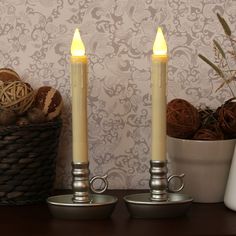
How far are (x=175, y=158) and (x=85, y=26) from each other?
0.96 feet

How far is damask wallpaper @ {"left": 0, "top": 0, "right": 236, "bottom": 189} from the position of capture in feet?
3.58

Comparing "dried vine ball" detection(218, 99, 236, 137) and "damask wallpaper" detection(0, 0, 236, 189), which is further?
"damask wallpaper" detection(0, 0, 236, 189)

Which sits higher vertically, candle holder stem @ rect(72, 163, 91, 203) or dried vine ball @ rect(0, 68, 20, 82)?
dried vine ball @ rect(0, 68, 20, 82)

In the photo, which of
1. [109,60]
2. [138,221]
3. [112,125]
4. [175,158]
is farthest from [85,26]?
[138,221]

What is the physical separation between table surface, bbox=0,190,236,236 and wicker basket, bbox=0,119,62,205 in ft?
0.11

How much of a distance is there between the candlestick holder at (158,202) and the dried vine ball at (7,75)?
0.92ft

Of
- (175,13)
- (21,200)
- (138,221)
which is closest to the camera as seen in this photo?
A: (138,221)

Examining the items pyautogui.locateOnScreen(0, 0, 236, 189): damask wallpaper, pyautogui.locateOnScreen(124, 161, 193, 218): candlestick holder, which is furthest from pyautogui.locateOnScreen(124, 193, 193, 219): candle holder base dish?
pyautogui.locateOnScreen(0, 0, 236, 189): damask wallpaper

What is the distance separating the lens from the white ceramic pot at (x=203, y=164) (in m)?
0.96

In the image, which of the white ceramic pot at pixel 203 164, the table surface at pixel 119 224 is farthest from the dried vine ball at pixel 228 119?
the table surface at pixel 119 224

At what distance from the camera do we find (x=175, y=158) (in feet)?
3.26

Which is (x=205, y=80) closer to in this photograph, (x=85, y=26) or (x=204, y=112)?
(x=204, y=112)

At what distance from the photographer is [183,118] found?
37.7 inches

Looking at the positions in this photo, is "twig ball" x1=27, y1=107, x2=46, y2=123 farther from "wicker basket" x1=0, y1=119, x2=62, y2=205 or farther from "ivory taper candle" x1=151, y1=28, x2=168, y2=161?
"ivory taper candle" x1=151, y1=28, x2=168, y2=161
